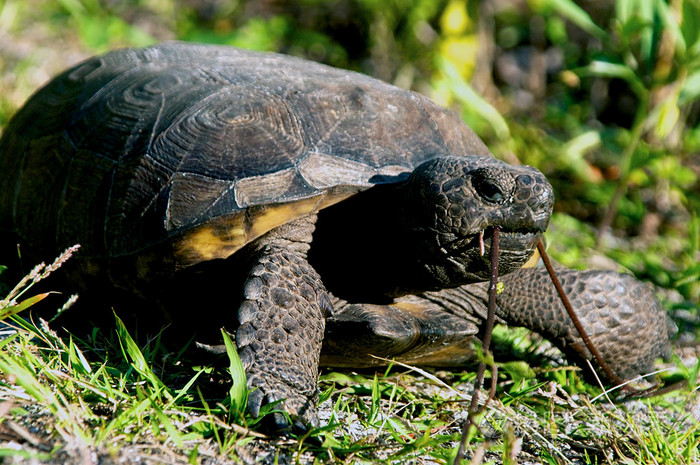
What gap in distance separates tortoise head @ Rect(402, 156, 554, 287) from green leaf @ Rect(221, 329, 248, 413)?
0.74m

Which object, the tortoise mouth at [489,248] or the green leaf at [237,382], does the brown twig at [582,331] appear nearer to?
the tortoise mouth at [489,248]

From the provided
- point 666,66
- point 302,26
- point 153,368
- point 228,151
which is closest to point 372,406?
point 153,368

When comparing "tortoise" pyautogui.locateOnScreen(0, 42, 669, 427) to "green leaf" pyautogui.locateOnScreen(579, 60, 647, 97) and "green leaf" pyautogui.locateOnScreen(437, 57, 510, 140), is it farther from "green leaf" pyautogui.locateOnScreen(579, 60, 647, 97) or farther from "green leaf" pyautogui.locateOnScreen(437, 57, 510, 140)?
"green leaf" pyautogui.locateOnScreen(437, 57, 510, 140)

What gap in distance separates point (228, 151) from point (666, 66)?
355cm

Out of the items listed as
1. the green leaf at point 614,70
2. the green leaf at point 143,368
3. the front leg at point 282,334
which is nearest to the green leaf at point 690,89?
the green leaf at point 614,70

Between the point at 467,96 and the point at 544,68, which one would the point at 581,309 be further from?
the point at 544,68

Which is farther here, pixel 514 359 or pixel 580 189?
pixel 580 189

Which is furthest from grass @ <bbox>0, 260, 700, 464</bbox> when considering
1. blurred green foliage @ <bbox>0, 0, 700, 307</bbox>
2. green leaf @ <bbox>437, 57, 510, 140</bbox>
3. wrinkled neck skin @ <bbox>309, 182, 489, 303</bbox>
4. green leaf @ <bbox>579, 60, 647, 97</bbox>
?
green leaf @ <bbox>437, 57, 510, 140</bbox>

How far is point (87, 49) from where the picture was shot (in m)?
6.53

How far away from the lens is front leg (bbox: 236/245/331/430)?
2090 mm

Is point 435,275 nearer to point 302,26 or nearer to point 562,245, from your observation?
point 562,245

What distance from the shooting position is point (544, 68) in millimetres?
7715

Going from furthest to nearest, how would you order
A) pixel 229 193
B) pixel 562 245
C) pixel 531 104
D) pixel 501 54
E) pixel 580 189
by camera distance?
pixel 501 54
pixel 531 104
pixel 580 189
pixel 562 245
pixel 229 193

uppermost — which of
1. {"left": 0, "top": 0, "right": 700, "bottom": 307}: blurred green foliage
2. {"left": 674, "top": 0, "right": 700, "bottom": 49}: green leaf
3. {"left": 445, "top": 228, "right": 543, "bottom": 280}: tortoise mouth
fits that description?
{"left": 674, "top": 0, "right": 700, "bottom": 49}: green leaf
